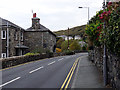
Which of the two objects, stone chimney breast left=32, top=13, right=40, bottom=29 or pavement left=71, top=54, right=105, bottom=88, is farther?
stone chimney breast left=32, top=13, right=40, bottom=29

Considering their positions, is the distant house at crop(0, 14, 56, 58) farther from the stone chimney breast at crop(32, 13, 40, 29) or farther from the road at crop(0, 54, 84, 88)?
the road at crop(0, 54, 84, 88)

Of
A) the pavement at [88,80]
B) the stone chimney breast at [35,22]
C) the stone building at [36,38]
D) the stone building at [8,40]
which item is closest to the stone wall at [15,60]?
the stone building at [8,40]

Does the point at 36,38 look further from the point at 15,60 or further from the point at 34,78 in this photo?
the point at 34,78

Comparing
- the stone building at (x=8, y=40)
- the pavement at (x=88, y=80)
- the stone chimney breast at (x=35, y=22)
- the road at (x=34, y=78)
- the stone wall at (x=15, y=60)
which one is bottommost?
the road at (x=34, y=78)

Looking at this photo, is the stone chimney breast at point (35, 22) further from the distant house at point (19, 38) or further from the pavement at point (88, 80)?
the pavement at point (88, 80)

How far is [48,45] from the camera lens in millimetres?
43844

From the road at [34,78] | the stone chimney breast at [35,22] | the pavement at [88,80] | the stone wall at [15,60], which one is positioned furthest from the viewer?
A: the stone chimney breast at [35,22]

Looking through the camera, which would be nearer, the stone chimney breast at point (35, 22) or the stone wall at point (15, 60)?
the stone wall at point (15, 60)

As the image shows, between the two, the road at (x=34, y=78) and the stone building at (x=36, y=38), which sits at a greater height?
the stone building at (x=36, y=38)

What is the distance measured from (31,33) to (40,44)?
3493mm

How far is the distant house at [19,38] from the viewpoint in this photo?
102 ft

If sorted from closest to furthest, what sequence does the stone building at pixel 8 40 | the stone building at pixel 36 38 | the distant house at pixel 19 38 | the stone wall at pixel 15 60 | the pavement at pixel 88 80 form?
the pavement at pixel 88 80
the stone wall at pixel 15 60
the stone building at pixel 8 40
the distant house at pixel 19 38
the stone building at pixel 36 38

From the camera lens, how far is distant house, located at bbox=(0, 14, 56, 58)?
31.1 meters

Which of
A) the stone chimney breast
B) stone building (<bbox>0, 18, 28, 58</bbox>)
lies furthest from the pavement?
the stone chimney breast
